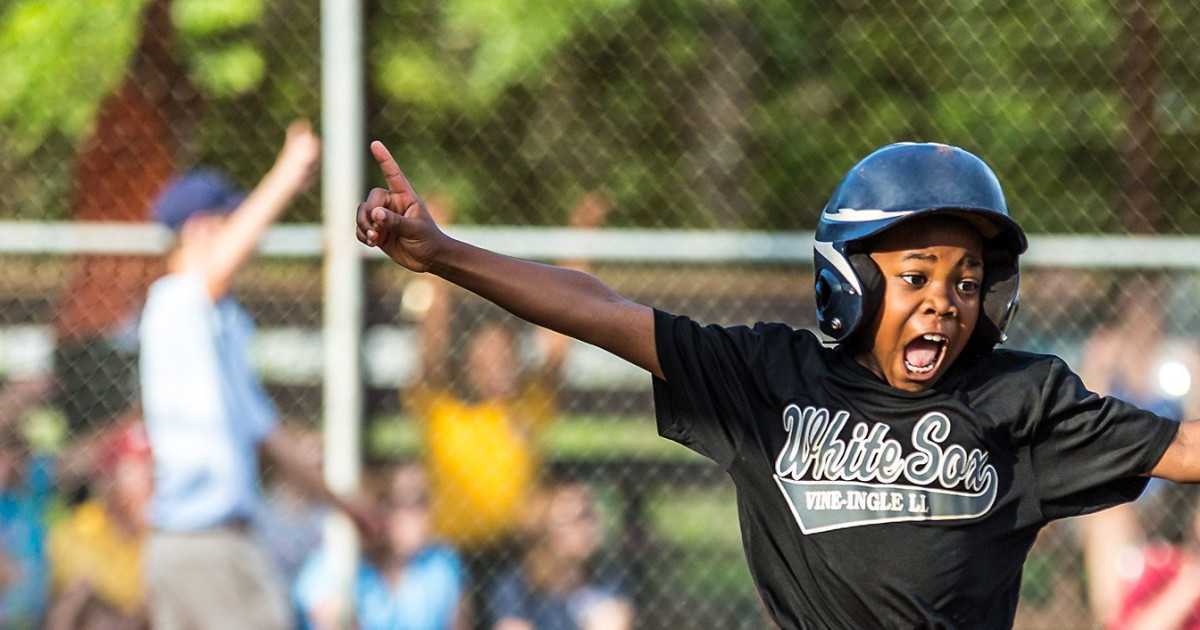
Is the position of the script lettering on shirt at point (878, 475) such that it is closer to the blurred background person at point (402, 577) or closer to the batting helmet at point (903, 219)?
the batting helmet at point (903, 219)

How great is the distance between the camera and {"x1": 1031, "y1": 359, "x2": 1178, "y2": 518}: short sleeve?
8.54ft

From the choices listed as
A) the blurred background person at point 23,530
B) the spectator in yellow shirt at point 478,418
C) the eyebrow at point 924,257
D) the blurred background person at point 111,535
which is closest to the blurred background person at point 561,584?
the spectator in yellow shirt at point 478,418

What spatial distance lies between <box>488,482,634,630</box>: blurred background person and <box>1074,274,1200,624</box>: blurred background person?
1.92 m

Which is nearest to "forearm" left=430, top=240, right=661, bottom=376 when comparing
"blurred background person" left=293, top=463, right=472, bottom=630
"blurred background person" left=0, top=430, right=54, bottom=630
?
"blurred background person" left=293, top=463, right=472, bottom=630

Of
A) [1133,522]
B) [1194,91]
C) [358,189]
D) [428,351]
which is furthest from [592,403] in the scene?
[1194,91]

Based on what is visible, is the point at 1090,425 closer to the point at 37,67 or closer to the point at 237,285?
the point at 237,285

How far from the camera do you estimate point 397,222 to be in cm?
237

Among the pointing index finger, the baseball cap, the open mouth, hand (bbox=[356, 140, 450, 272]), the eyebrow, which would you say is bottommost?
the baseball cap

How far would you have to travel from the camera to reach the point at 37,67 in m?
7.32

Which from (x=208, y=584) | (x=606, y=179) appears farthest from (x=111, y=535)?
(x=606, y=179)

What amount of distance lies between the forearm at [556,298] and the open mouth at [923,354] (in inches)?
18.2

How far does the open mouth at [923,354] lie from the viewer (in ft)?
8.53

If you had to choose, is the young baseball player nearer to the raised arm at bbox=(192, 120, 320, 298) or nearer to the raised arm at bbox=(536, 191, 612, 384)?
the raised arm at bbox=(192, 120, 320, 298)

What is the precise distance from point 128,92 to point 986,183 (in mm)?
4522
